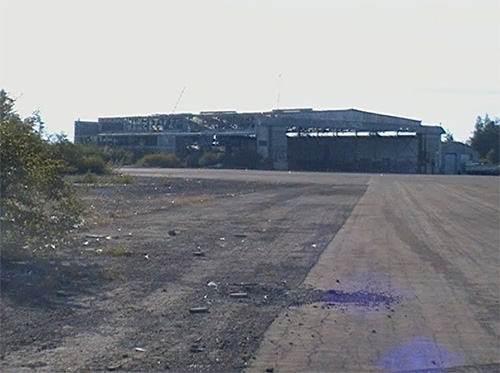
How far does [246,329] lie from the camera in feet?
40.8

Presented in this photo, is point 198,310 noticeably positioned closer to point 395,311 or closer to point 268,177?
point 395,311

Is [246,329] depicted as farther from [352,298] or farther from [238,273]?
[238,273]

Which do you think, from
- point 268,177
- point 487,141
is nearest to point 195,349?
point 268,177

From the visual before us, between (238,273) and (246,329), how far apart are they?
552 cm

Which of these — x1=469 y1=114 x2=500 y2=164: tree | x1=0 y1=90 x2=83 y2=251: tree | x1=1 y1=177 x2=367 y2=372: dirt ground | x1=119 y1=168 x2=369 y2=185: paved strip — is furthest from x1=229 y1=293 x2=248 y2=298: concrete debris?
x1=469 y1=114 x2=500 y2=164: tree

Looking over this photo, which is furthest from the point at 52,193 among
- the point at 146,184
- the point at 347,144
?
the point at 347,144

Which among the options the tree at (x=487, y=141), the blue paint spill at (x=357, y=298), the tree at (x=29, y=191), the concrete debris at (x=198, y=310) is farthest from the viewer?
the tree at (x=487, y=141)

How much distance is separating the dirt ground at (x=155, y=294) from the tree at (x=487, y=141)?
14751 centimetres

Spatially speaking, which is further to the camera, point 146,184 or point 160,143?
point 160,143

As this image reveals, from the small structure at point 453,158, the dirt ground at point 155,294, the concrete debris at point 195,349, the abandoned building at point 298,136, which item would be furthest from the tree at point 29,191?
the small structure at point 453,158

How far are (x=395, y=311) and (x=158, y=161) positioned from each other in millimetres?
104945

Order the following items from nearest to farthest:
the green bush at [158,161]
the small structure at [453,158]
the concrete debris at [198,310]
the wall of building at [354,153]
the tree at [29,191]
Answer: the concrete debris at [198,310] → the tree at [29,191] → the green bush at [158,161] → the wall of building at [354,153] → the small structure at [453,158]

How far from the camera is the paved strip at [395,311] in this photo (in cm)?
1102

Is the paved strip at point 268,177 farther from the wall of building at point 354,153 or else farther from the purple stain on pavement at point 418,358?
the purple stain on pavement at point 418,358
